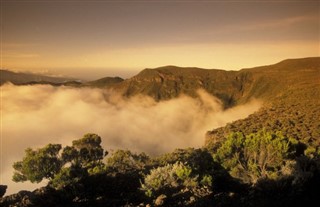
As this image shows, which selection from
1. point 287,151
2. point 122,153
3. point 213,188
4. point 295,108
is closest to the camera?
point 213,188

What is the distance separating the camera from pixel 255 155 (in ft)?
102

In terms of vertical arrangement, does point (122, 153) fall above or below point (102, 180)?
below

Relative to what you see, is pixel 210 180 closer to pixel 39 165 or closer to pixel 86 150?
pixel 39 165

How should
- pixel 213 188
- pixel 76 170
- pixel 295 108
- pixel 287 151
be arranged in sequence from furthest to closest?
pixel 295 108
pixel 76 170
pixel 287 151
pixel 213 188

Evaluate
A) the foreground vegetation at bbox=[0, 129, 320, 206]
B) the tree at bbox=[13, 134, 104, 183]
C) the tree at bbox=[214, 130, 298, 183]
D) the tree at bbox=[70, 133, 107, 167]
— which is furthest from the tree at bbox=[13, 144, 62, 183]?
the tree at bbox=[214, 130, 298, 183]

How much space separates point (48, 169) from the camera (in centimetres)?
5441

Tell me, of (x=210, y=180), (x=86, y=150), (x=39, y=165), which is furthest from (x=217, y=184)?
(x=86, y=150)

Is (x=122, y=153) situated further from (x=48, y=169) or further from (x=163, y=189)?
(x=163, y=189)

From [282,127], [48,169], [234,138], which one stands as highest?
[234,138]

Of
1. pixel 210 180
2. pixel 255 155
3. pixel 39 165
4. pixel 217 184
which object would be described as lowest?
pixel 39 165

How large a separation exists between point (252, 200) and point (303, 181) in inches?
218

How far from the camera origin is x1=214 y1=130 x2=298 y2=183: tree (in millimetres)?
30578

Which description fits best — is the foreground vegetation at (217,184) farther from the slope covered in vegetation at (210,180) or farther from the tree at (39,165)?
the tree at (39,165)

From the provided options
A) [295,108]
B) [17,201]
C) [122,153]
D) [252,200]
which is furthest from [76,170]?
[295,108]
